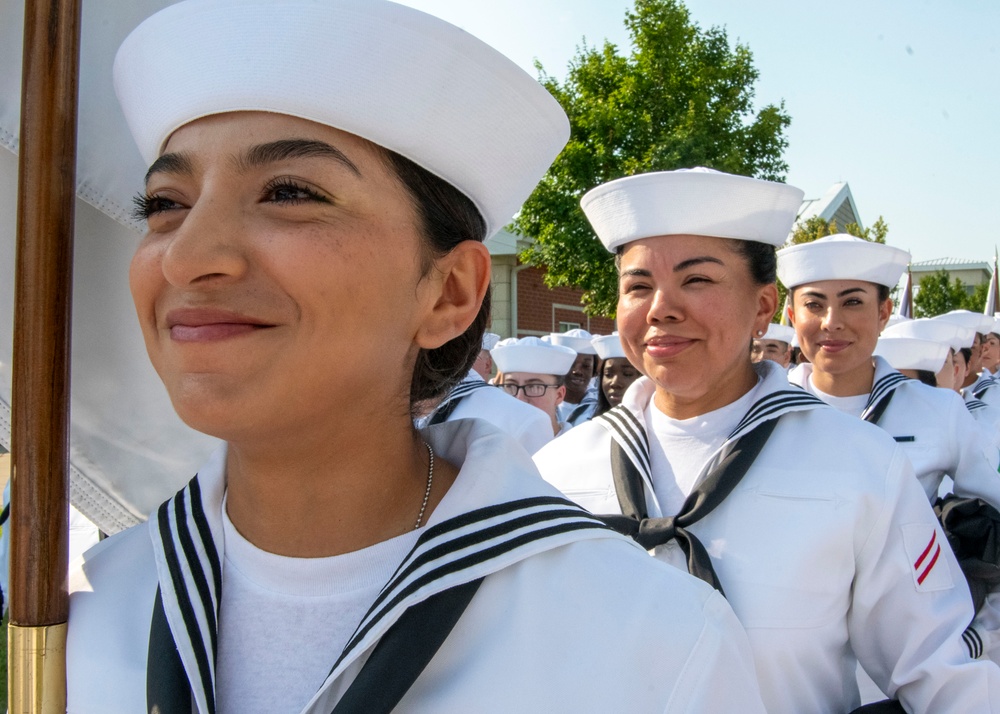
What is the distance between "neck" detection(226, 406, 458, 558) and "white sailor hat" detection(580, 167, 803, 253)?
4.77 feet

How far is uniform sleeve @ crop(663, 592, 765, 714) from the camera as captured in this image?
1.27 m

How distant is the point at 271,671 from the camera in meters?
1.40

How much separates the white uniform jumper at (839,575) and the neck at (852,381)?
1759 mm

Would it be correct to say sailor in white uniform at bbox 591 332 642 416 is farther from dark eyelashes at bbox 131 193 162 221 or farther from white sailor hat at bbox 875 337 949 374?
dark eyelashes at bbox 131 193 162 221

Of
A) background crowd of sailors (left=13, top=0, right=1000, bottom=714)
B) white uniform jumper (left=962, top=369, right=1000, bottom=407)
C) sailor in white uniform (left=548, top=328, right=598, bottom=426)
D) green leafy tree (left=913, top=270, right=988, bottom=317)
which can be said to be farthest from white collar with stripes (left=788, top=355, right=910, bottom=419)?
green leafy tree (left=913, top=270, right=988, bottom=317)

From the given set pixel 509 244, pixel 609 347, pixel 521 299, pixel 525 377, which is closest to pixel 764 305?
pixel 525 377

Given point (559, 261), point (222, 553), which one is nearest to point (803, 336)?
point (222, 553)

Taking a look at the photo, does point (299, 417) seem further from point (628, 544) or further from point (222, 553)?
point (628, 544)

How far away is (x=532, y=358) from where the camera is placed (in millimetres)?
7457

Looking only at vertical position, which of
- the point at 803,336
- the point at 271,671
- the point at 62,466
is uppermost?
the point at 803,336

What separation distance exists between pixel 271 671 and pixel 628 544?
609 millimetres

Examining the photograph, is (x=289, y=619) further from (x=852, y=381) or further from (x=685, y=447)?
(x=852, y=381)

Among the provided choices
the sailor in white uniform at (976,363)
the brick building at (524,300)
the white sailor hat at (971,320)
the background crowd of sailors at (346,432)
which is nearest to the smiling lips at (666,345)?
the background crowd of sailors at (346,432)

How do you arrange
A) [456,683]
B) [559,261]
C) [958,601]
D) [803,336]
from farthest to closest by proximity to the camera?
[559,261] < [803,336] < [958,601] < [456,683]
